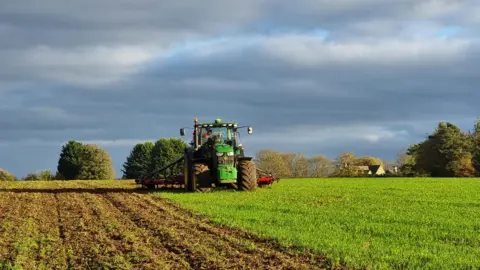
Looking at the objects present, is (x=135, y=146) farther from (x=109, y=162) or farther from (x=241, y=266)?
(x=241, y=266)

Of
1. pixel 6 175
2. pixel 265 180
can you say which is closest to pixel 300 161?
pixel 6 175

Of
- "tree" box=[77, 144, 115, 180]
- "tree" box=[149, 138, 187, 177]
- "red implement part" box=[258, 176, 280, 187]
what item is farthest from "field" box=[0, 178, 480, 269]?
"tree" box=[149, 138, 187, 177]

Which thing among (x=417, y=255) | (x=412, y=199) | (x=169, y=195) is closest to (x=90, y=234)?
(x=417, y=255)

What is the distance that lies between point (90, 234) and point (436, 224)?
8560 mm

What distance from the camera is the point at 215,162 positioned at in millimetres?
27188

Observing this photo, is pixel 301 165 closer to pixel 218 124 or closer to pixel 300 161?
pixel 300 161

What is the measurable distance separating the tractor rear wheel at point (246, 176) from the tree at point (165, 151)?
50.3m

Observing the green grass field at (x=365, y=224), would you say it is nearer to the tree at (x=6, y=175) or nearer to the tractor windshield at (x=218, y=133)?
the tractor windshield at (x=218, y=133)

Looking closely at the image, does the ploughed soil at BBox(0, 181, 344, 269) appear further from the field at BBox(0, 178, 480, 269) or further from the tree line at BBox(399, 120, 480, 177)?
the tree line at BBox(399, 120, 480, 177)

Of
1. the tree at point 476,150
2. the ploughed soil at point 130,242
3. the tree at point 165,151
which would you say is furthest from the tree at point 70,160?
the ploughed soil at point 130,242

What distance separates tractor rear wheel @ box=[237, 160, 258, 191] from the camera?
26.8 metres

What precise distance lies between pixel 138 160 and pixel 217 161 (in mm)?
58056

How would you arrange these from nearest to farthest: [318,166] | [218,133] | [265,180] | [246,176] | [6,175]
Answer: [246,176]
[218,133]
[265,180]
[6,175]
[318,166]

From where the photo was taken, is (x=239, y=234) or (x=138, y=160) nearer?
(x=239, y=234)
